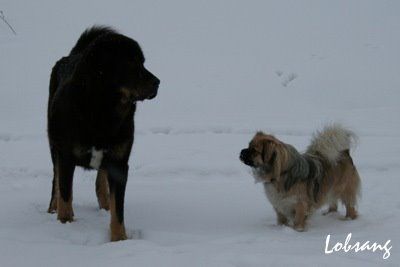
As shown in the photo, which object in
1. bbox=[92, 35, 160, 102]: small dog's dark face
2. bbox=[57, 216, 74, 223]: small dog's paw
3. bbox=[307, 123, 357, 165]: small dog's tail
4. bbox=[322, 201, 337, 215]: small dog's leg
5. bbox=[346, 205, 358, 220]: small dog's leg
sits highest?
bbox=[92, 35, 160, 102]: small dog's dark face

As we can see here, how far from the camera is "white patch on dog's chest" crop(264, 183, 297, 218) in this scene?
5289mm

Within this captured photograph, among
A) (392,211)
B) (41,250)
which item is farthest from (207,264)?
(392,211)

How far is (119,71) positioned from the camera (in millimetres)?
4027

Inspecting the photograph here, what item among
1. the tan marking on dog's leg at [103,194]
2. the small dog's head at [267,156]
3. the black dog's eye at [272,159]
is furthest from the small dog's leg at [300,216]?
the tan marking on dog's leg at [103,194]

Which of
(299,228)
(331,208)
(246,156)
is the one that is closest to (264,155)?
(246,156)

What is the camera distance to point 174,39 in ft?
49.4

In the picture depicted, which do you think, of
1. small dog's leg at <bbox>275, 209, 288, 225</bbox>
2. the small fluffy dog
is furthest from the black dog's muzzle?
small dog's leg at <bbox>275, 209, 288, 225</bbox>

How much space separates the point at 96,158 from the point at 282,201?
6.68 feet

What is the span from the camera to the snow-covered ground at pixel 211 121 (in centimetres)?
408

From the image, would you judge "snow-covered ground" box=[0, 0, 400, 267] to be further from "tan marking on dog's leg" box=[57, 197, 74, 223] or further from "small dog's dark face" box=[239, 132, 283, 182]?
"small dog's dark face" box=[239, 132, 283, 182]

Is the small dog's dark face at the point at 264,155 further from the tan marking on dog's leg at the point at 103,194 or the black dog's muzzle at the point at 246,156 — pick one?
the tan marking on dog's leg at the point at 103,194

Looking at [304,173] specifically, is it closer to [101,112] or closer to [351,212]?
[351,212]

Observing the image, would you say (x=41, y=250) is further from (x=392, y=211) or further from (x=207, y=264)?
(x=392, y=211)

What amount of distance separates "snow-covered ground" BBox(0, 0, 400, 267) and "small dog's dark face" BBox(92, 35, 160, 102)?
1183 mm
